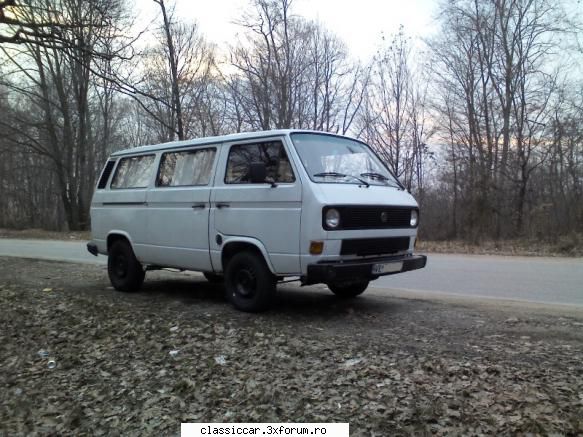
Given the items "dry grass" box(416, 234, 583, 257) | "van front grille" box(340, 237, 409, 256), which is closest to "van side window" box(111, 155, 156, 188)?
"van front grille" box(340, 237, 409, 256)

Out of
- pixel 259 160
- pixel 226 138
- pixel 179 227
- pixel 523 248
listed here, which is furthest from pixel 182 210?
pixel 523 248

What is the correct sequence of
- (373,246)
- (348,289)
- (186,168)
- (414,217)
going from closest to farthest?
1. (373,246)
2. (414,217)
3. (186,168)
4. (348,289)

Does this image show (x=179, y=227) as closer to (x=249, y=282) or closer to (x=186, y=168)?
(x=186, y=168)

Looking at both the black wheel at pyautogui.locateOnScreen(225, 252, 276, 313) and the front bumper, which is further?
the black wheel at pyautogui.locateOnScreen(225, 252, 276, 313)

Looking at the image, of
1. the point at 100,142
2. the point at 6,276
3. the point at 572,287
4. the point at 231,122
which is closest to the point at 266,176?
the point at 572,287

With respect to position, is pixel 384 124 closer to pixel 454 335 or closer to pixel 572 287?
pixel 572 287

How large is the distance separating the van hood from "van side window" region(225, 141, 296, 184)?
0.46 metres

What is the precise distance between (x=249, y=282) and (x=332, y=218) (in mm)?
1456

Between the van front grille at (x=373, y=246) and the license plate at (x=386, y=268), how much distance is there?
0.64 feet

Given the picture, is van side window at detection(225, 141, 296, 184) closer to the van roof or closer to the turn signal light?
the van roof

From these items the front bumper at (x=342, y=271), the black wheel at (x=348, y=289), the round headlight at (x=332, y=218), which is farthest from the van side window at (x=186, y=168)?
the black wheel at (x=348, y=289)

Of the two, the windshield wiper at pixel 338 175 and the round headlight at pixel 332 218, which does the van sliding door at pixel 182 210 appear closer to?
the windshield wiper at pixel 338 175

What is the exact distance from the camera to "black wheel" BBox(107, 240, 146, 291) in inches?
303

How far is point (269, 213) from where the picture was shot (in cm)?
566
